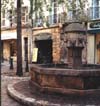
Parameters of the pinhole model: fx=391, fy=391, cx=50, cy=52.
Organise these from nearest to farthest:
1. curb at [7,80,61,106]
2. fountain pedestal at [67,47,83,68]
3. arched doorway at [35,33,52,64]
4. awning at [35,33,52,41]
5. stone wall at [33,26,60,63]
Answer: curb at [7,80,61,106] < fountain pedestal at [67,47,83,68] < stone wall at [33,26,60,63] < awning at [35,33,52,41] < arched doorway at [35,33,52,64]

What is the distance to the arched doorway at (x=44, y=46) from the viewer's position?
109 feet

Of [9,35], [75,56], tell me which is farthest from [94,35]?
[75,56]

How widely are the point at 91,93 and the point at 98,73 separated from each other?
0.57m

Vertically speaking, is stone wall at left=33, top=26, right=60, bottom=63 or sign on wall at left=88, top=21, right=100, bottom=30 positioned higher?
sign on wall at left=88, top=21, right=100, bottom=30

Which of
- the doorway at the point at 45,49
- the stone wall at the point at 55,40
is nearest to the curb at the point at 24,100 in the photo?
the stone wall at the point at 55,40

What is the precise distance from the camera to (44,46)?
35156 mm

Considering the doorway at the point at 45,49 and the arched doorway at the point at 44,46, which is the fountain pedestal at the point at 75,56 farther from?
the doorway at the point at 45,49

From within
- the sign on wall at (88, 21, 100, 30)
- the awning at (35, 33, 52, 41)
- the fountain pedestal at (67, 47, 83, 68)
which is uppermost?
the sign on wall at (88, 21, 100, 30)

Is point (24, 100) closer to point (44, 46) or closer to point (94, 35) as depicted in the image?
point (94, 35)

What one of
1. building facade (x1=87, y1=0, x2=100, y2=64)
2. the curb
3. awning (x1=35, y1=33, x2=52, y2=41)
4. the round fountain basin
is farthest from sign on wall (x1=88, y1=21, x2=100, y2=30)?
the round fountain basin

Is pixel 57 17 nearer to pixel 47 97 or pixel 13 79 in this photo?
pixel 13 79

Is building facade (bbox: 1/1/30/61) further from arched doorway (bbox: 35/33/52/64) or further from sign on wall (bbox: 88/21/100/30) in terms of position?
sign on wall (bbox: 88/21/100/30)

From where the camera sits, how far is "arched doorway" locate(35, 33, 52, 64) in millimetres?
33312

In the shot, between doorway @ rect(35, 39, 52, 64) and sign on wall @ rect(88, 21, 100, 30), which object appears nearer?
sign on wall @ rect(88, 21, 100, 30)
